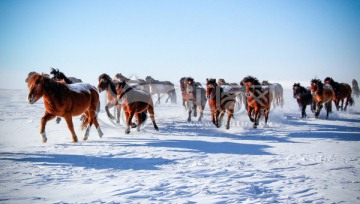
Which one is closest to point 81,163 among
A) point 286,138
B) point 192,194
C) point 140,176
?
point 140,176

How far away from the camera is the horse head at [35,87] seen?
18.8 feet

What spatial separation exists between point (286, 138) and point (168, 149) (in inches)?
173

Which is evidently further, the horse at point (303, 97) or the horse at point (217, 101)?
the horse at point (303, 97)

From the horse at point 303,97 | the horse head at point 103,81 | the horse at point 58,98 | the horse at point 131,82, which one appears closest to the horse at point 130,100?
the horse head at point 103,81

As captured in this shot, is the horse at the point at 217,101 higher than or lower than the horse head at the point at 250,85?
lower

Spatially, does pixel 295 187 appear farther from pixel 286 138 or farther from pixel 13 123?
pixel 13 123

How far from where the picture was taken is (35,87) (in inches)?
228

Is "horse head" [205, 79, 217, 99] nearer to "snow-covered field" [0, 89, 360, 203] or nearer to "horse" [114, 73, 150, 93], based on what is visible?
"horse" [114, 73, 150, 93]

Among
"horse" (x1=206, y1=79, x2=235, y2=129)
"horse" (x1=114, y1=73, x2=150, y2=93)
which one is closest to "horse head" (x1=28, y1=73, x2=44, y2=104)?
"horse" (x1=114, y1=73, x2=150, y2=93)

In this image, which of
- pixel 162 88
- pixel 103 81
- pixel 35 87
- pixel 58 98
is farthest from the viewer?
pixel 162 88

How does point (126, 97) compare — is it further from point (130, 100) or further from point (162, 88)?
point (162, 88)

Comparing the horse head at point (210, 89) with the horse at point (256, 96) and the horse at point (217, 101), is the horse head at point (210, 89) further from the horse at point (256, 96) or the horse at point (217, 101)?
the horse at point (256, 96)

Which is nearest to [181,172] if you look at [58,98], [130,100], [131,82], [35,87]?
[58,98]

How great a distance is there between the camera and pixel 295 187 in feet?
11.2
